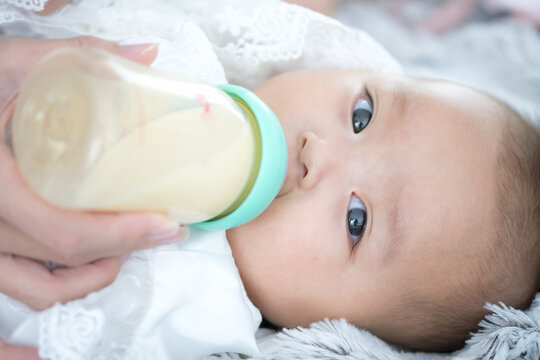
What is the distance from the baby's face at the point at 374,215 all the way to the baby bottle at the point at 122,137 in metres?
0.28

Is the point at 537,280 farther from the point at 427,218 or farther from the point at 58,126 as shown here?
the point at 58,126

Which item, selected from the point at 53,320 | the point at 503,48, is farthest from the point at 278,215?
the point at 503,48

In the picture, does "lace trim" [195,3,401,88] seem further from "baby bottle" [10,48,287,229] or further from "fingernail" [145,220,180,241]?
"fingernail" [145,220,180,241]

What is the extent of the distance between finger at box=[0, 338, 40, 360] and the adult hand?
8cm

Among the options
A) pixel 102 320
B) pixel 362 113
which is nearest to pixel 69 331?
pixel 102 320

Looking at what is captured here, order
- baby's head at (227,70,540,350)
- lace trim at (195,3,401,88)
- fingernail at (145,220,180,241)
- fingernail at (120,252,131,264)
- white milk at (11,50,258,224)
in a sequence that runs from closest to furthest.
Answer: white milk at (11,50,258,224) < fingernail at (145,220,180,241) < fingernail at (120,252,131,264) < baby's head at (227,70,540,350) < lace trim at (195,3,401,88)

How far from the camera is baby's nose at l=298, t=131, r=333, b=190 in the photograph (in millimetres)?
1026

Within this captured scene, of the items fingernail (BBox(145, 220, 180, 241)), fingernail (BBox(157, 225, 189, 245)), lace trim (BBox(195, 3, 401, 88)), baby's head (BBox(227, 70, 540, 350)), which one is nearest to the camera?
fingernail (BBox(145, 220, 180, 241))

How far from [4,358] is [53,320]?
135 millimetres

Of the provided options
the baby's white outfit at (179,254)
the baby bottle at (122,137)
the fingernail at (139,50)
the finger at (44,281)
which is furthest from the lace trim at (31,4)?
the finger at (44,281)

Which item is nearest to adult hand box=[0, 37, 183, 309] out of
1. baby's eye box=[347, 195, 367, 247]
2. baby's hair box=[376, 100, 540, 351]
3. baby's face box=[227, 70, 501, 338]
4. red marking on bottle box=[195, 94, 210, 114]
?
red marking on bottle box=[195, 94, 210, 114]

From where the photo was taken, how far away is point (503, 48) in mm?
2020

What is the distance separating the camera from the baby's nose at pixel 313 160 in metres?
1.03

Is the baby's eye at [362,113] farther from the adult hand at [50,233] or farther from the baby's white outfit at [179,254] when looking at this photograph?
the adult hand at [50,233]
